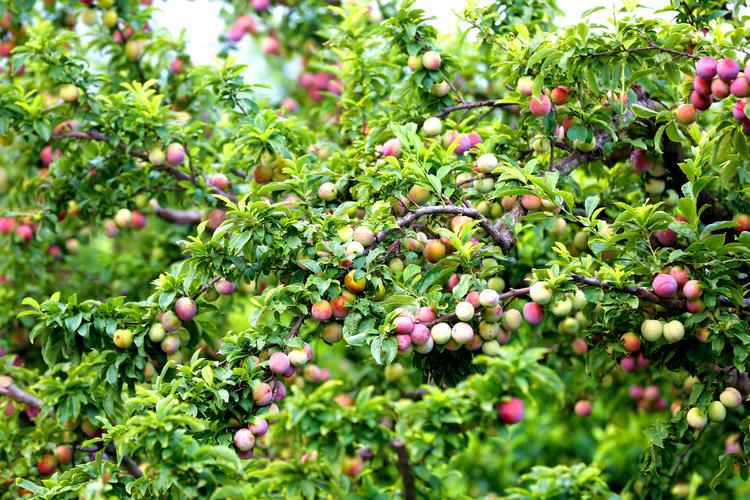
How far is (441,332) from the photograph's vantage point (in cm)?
205

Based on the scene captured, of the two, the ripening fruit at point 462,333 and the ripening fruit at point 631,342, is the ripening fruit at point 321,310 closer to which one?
the ripening fruit at point 462,333

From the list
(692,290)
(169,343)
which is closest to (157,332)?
(169,343)

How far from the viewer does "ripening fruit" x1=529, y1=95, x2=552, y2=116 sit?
2.35 m

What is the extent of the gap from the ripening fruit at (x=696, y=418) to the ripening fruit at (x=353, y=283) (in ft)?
2.86

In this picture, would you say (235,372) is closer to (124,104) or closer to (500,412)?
(500,412)

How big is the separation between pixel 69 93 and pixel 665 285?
6.15 ft

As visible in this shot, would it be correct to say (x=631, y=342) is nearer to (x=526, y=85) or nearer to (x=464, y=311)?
(x=464, y=311)

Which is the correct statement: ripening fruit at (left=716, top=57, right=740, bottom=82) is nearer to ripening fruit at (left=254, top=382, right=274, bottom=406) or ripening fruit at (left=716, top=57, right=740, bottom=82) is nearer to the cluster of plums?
the cluster of plums

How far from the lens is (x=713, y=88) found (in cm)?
211

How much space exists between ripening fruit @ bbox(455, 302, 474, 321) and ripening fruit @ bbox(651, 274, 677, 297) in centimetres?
44

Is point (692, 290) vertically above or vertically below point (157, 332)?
above

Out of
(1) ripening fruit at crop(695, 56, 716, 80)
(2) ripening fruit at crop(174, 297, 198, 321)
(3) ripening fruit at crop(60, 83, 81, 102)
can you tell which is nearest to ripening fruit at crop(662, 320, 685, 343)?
(1) ripening fruit at crop(695, 56, 716, 80)

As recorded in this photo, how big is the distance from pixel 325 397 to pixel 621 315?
0.89 meters

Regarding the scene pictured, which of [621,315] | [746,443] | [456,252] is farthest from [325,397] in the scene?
[746,443]
